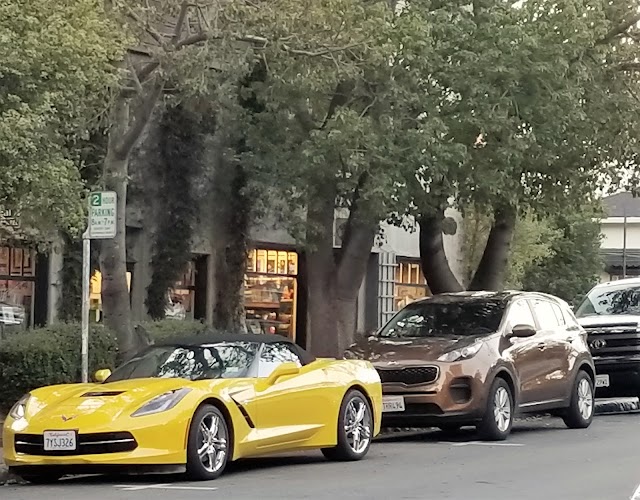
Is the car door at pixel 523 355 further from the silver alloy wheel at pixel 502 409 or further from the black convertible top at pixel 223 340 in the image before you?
the black convertible top at pixel 223 340

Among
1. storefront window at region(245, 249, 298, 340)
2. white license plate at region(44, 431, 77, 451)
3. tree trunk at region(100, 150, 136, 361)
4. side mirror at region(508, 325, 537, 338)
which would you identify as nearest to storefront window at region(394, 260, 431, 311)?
storefront window at region(245, 249, 298, 340)

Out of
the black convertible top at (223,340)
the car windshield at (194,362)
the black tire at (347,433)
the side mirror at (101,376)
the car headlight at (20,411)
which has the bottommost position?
the black tire at (347,433)

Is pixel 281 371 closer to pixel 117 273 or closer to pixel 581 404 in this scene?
pixel 117 273

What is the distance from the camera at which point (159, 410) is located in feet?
37.9

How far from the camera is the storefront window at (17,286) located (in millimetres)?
22734

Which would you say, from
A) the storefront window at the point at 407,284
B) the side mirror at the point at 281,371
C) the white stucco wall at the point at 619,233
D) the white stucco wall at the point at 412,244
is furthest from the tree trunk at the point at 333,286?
the white stucco wall at the point at 619,233

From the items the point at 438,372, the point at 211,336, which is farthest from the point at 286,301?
the point at 211,336

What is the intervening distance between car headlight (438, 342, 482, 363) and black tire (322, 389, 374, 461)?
182 centimetres

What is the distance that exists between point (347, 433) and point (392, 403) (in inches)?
80.8

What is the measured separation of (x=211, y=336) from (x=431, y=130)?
612 centimetres

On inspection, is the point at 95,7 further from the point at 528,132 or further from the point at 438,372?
the point at 528,132

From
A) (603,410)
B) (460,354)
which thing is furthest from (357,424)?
(603,410)

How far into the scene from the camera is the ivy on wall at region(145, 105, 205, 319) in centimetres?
2455

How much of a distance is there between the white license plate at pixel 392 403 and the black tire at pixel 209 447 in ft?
12.5
